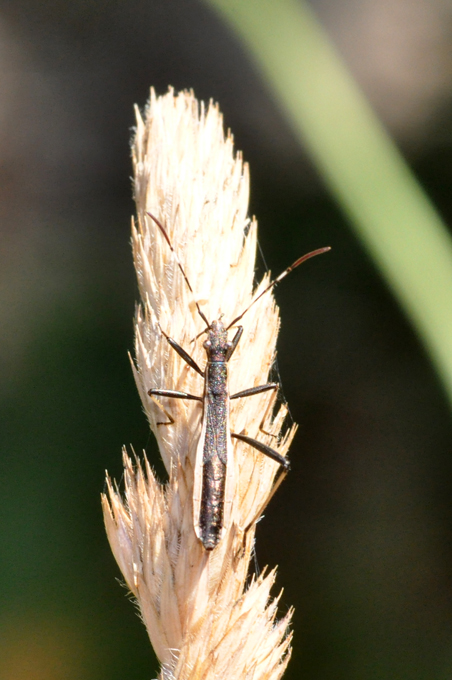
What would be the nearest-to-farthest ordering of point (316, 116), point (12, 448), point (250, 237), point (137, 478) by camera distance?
point (137, 478) < point (250, 237) < point (316, 116) < point (12, 448)

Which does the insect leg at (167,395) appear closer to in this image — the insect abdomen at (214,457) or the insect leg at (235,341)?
the insect abdomen at (214,457)

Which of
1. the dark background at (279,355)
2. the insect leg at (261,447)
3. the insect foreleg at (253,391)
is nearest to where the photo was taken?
the insect leg at (261,447)

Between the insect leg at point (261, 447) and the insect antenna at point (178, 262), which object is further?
the insect antenna at point (178, 262)

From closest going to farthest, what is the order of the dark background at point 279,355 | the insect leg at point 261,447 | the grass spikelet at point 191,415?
the grass spikelet at point 191,415, the insect leg at point 261,447, the dark background at point 279,355

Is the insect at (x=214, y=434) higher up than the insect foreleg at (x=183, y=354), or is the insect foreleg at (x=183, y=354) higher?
the insect foreleg at (x=183, y=354)

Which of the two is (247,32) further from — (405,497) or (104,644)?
(104,644)

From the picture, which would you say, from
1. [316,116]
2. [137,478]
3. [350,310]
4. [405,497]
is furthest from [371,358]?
[137,478]

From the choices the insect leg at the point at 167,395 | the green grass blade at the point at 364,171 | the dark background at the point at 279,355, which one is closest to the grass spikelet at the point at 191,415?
the insect leg at the point at 167,395
